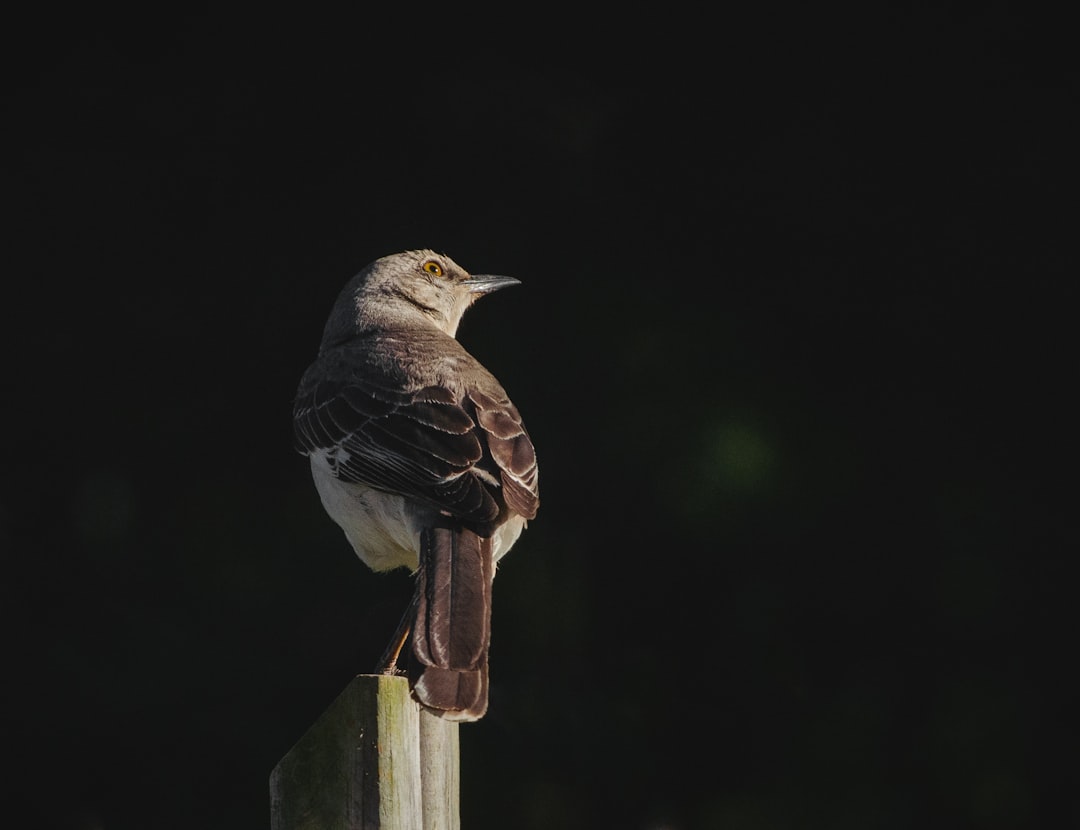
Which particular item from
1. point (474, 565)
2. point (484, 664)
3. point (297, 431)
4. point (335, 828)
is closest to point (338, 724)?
point (335, 828)

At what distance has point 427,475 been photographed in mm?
3121

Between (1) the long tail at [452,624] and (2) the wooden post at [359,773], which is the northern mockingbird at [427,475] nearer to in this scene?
(1) the long tail at [452,624]

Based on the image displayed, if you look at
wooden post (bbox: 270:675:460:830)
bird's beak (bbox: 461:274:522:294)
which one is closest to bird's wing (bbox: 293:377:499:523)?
wooden post (bbox: 270:675:460:830)

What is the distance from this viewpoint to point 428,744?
2223 millimetres

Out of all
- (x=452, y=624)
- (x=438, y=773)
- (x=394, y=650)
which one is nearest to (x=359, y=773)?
(x=438, y=773)

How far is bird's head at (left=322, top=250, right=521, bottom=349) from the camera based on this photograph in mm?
4383

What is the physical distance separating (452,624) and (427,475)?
58cm

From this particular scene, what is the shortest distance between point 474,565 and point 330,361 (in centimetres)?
121

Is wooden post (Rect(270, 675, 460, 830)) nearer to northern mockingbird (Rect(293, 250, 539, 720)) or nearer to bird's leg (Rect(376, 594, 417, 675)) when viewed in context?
northern mockingbird (Rect(293, 250, 539, 720))

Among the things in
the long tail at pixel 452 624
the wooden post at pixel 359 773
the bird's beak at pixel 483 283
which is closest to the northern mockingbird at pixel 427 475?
the long tail at pixel 452 624

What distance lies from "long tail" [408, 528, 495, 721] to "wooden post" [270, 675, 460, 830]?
13 centimetres

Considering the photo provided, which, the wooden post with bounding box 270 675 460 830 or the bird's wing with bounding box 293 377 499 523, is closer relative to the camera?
the wooden post with bounding box 270 675 460 830

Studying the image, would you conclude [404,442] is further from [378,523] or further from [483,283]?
[483,283]

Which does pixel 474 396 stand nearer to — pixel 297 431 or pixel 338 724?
pixel 297 431
